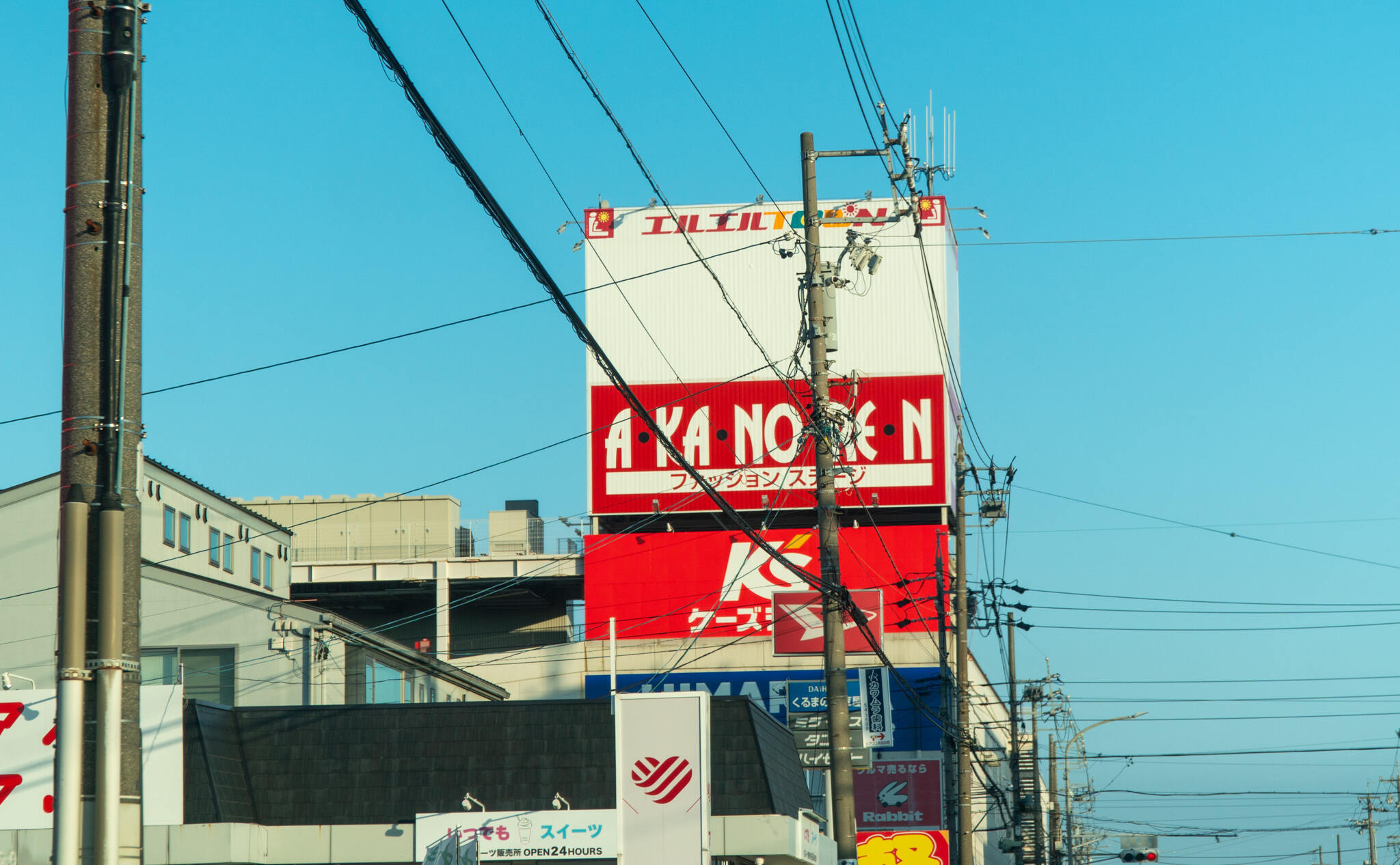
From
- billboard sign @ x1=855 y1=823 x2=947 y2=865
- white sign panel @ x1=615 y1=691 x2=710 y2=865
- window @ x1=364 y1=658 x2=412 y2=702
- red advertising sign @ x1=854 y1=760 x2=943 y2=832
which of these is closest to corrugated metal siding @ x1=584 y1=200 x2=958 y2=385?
red advertising sign @ x1=854 y1=760 x2=943 y2=832

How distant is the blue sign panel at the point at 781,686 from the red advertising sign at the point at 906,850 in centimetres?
2063

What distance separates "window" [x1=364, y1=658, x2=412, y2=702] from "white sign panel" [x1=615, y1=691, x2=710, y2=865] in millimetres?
15999

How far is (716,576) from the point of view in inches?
2773

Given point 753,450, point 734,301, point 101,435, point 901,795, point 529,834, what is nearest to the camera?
point 101,435

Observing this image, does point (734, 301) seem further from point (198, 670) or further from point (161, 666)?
point (161, 666)

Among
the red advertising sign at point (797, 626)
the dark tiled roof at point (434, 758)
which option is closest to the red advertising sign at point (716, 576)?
the red advertising sign at point (797, 626)

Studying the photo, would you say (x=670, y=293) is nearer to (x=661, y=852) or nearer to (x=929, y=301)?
(x=929, y=301)

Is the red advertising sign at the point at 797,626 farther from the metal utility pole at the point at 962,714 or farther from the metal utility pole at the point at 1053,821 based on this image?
the metal utility pole at the point at 1053,821

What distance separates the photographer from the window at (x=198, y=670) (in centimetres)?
2986

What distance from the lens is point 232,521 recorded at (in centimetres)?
4769

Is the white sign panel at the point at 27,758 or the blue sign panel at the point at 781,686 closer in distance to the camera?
the white sign panel at the point at 27,758

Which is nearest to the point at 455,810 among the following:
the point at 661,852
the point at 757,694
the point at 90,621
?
the point at 661,852

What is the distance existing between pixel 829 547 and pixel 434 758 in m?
6.78

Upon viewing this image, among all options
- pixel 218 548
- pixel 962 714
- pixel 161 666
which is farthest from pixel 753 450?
pixel 161 666
